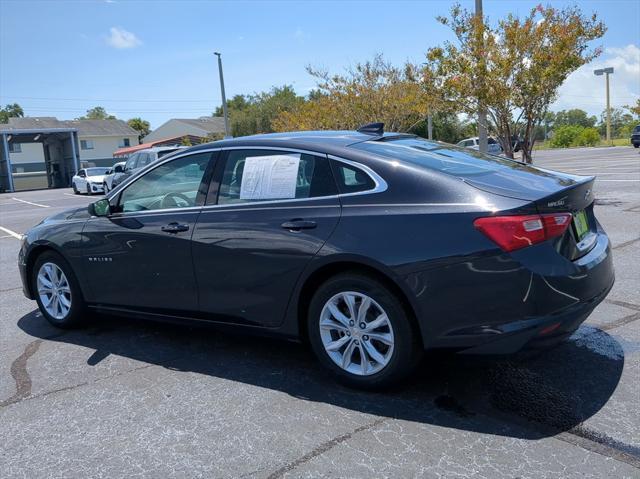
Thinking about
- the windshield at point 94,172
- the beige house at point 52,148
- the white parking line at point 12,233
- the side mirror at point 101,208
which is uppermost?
the beige house at point 52,148

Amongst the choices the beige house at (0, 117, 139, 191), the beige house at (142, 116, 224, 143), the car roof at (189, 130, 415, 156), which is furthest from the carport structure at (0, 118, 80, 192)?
the car roof at (189, 130, 415, 156)

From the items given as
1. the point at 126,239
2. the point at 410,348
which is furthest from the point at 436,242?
the point at 126,239

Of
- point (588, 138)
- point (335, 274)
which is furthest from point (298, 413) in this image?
point (588, 138)

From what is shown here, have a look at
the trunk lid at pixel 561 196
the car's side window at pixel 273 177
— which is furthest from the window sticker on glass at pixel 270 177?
the trunk lid at pixel 561 196

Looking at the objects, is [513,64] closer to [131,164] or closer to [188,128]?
[131,164]

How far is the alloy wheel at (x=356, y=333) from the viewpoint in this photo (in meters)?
3.72

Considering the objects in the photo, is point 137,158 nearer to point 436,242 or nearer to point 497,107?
point 497,107

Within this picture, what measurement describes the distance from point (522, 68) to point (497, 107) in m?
0.92

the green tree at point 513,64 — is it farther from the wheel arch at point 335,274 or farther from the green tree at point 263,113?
the green tree at point 263,113

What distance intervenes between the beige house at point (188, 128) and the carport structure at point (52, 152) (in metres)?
23.2

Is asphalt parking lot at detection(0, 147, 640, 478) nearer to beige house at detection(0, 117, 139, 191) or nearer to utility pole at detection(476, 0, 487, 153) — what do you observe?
utility pole at detection(476, 0, 487, 153)

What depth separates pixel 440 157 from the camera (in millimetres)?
4191

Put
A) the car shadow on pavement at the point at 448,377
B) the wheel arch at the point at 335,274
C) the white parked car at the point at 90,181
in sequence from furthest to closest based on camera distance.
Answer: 1. the white parked car at the point at 90,181
2. the wheel arch at the point at 335,274
3. the car shadow on pavement at the point at 448,377

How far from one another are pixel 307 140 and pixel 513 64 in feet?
31.1
